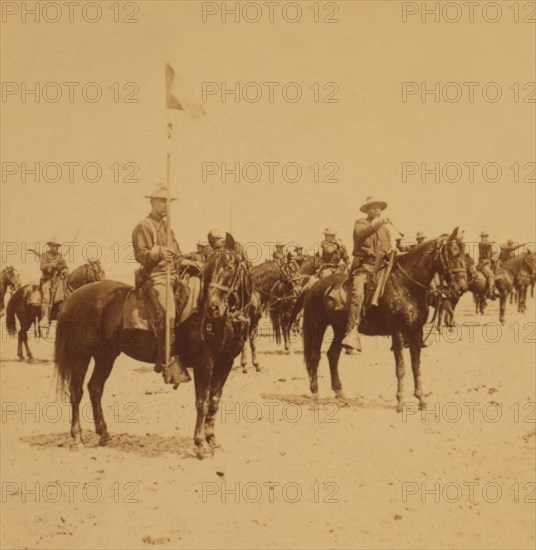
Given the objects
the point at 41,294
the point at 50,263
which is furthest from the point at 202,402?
the point at 41,294

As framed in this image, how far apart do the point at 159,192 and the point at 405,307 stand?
12.4 ft

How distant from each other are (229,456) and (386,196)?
11.9 feet

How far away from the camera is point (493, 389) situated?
33.9 feet

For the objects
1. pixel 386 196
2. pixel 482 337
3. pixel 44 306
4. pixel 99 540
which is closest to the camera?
pixel 99 540

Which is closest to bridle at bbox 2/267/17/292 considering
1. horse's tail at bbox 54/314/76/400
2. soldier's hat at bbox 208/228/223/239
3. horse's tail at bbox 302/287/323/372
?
horse's tail at bbox 302/287/323/372

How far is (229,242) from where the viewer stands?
6.93m

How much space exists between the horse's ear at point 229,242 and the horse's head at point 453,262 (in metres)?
3.19

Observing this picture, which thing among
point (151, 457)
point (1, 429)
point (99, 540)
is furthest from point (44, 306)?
point (99, 540)

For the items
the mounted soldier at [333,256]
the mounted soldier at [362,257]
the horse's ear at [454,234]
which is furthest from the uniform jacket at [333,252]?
the horse's ear at [454,234]

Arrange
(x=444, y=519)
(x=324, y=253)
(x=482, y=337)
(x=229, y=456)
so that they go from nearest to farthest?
(x=444, y=519) → (x=229, y=456) → (x=324, y=253) → (x=482, y=337)

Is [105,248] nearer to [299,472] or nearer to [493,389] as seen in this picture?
[299,472]

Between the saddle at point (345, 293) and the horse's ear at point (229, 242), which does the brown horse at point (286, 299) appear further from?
the horse's ear at point (229, 242)

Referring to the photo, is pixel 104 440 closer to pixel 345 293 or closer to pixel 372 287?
pixel 345 293

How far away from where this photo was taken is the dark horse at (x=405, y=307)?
8.90 meters
